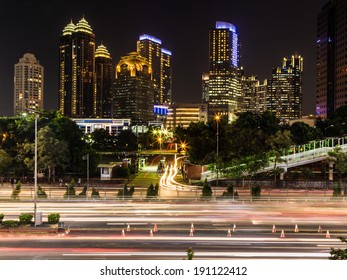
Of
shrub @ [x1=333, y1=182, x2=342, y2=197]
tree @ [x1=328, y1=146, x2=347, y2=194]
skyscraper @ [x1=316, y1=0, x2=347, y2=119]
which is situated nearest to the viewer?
shrub @ [x1=333, y1=182, x2=342, y2=197]

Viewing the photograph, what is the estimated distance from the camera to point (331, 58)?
583ft

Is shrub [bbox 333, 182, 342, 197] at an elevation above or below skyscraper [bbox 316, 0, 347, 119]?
below

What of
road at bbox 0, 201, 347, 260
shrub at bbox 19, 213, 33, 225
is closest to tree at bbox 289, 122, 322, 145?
road at bbox 0, 201, 347, 260

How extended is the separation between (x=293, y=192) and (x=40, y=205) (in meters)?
26.9

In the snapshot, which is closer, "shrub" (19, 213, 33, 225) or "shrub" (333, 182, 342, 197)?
"shrub" (19, 213, 33, 225)

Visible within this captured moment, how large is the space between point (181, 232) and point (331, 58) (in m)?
174

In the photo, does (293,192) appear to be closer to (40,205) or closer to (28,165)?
(40,205)

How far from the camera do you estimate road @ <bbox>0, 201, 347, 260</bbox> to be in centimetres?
1934

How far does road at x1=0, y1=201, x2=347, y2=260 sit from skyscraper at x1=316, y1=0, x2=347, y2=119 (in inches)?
5532

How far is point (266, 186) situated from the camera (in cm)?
4784

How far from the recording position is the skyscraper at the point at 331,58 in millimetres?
164375
